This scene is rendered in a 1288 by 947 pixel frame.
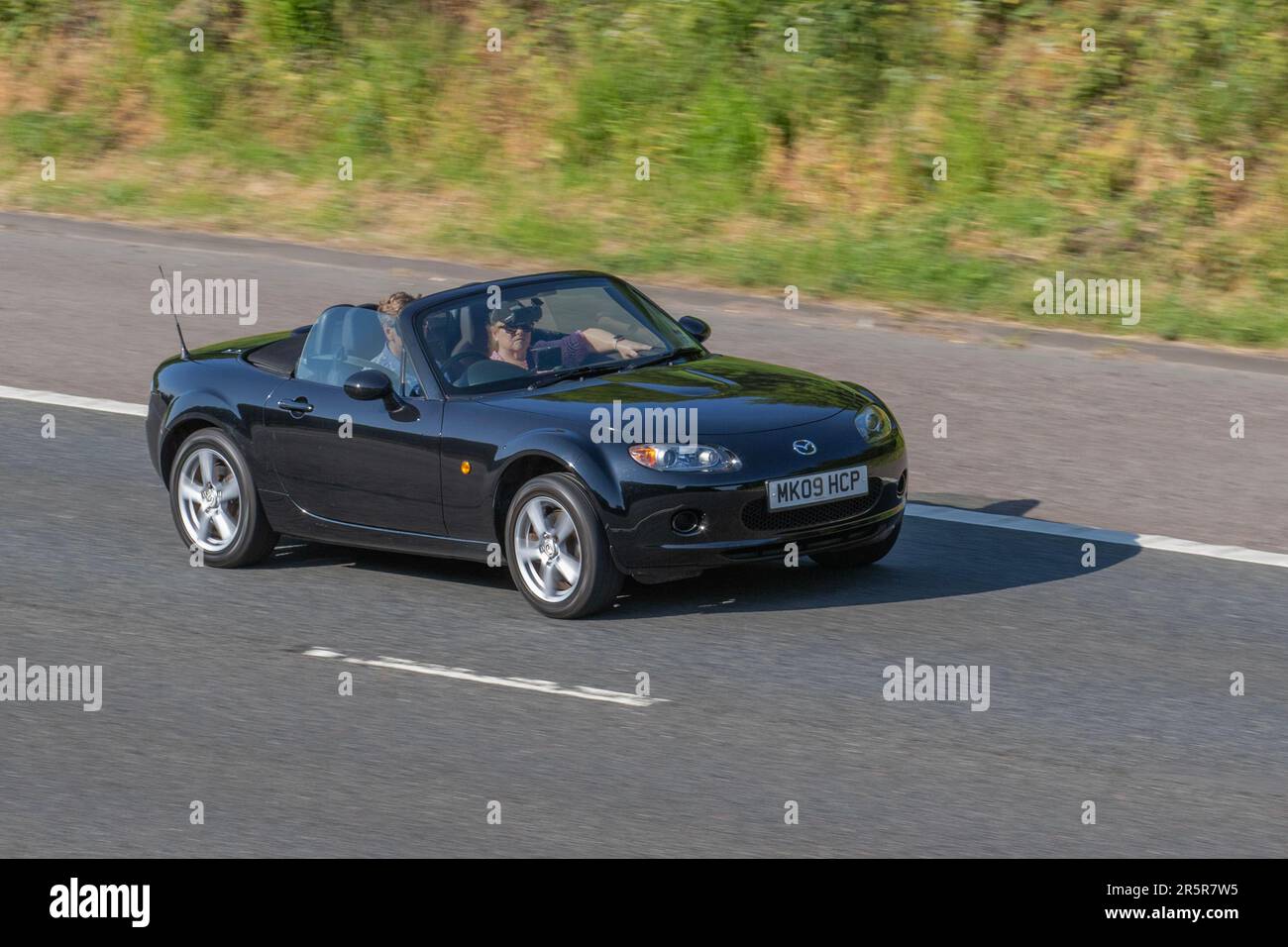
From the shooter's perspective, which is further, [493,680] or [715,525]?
Answer: [715,525]

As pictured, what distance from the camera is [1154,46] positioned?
18.2m

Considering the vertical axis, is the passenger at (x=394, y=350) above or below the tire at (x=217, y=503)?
above

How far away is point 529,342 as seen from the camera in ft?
31.2

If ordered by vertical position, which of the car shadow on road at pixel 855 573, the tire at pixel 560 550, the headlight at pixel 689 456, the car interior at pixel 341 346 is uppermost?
the car interior at pixel 341 346

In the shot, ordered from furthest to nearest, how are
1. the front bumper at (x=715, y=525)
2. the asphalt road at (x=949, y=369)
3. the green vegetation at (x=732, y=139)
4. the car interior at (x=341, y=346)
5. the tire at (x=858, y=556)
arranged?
Answer: the green vegetation at (x=732, y=139) → the asphalt road at (x=949, y=369) → the car interior at (x=341, y=346) → the tire at (x=858, y=556) → the front bumper at (x=715, y=525)

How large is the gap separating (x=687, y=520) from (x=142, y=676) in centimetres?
236

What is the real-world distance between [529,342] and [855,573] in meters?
1.91

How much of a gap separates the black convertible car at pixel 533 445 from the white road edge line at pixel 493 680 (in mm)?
777

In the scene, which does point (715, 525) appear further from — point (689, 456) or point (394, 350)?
point (394, 350)

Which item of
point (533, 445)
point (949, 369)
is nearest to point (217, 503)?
point (533, 445)

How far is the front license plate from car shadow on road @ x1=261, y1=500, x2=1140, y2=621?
53cm

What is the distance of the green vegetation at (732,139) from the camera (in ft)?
54.6

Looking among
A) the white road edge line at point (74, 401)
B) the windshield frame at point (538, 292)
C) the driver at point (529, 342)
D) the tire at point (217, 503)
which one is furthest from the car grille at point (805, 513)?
the white road edge line at point (74, 401)

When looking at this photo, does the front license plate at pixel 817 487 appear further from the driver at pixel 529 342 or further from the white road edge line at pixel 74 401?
the white road edge line at pixel 74 401
